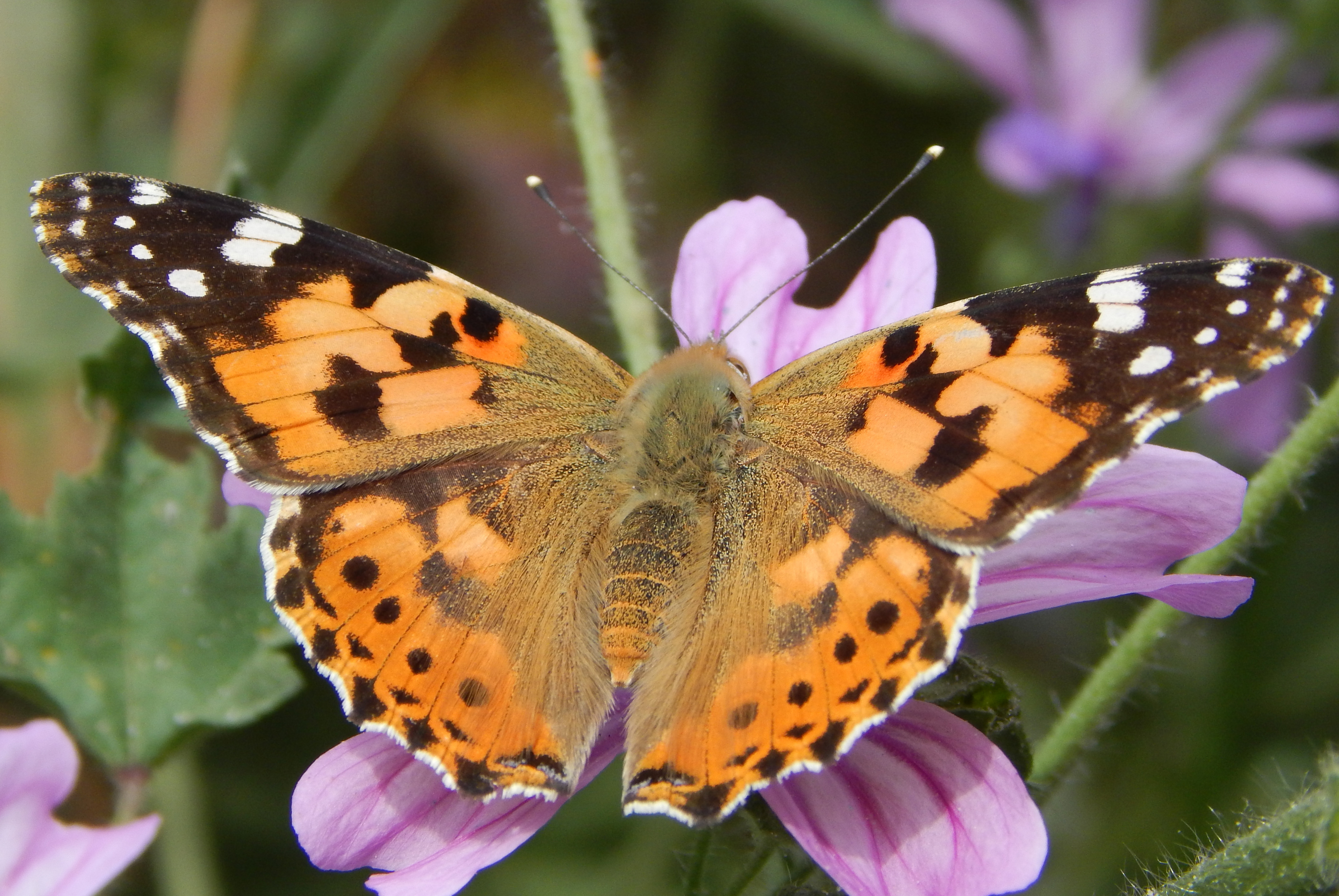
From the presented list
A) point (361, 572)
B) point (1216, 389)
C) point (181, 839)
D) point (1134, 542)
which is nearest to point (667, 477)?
point (361, 572)

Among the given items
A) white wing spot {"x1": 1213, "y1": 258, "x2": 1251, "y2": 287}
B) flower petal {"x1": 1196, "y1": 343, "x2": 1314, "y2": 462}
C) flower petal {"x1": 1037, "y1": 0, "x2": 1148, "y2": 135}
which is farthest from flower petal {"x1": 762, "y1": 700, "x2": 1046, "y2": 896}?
flower petal {"x1": 1037, "y1": 0, "x2": 1148, "y2": 135}

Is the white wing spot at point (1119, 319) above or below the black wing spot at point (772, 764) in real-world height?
above

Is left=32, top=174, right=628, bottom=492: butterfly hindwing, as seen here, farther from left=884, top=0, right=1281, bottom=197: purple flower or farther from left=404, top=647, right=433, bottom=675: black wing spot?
left=884, top=0, right=1281, bottom=197: purple flower

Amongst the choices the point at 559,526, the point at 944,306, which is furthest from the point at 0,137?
the point at 944,306

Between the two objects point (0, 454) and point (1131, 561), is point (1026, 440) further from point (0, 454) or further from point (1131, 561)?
point (0, 454)

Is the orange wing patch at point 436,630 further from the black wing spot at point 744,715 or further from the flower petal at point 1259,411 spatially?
the flower petal at point 1259,411

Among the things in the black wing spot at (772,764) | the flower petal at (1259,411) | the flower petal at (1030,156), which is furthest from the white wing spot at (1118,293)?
the flower petal at (1259,411)

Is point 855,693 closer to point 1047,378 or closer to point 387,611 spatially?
point 1047,378
